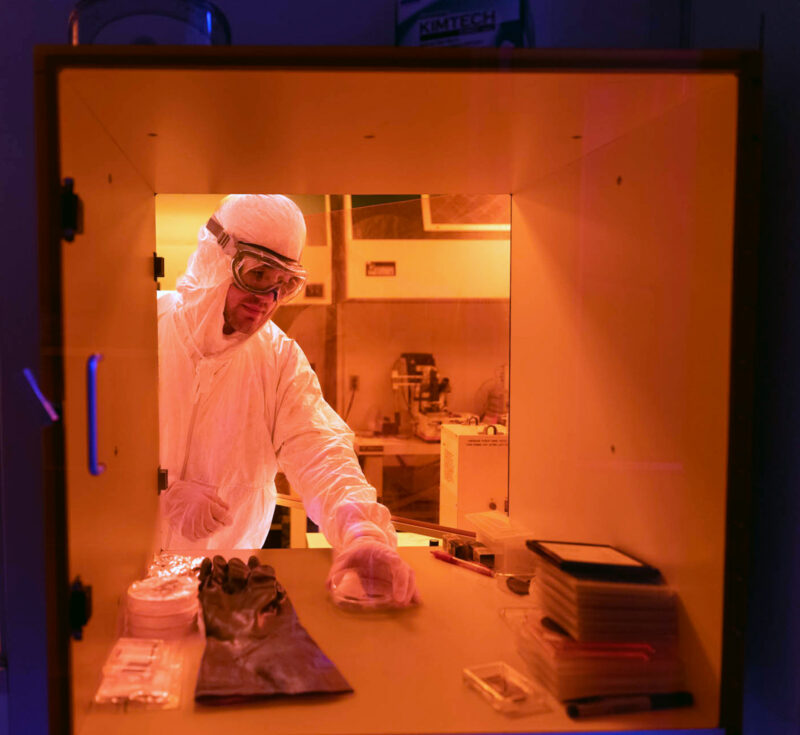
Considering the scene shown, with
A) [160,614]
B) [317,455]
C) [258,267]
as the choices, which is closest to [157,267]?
[258,267]

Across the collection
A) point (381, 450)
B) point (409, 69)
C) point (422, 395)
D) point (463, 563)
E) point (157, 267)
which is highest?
point (409, 69)

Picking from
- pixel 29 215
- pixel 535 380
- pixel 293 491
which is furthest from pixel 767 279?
pixel 293 491

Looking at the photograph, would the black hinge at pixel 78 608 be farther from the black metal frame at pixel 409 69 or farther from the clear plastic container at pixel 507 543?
the clear plastic container at pixel 507 543

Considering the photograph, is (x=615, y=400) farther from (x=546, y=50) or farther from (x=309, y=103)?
(x=309, y=103)

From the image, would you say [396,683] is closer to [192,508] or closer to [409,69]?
[409,69]

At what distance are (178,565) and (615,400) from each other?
87 centimetres

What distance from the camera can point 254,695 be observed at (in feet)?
2.56

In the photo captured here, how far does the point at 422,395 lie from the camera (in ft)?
6.66

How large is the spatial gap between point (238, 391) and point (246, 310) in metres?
0.22

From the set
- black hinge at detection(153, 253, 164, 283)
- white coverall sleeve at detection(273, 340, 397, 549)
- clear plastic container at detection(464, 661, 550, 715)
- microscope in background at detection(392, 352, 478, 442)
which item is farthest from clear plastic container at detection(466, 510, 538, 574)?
black hinge at detection(153, 253, 164, 283)

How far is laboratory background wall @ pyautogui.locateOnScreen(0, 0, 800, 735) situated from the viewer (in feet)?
2.52

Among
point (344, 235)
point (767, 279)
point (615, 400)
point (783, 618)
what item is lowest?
point (783, 618)

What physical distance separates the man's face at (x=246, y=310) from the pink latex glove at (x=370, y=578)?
0.67 metres

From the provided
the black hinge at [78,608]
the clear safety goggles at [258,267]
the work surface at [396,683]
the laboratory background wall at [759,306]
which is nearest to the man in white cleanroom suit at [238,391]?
the clear safety goggles at [258,267]
